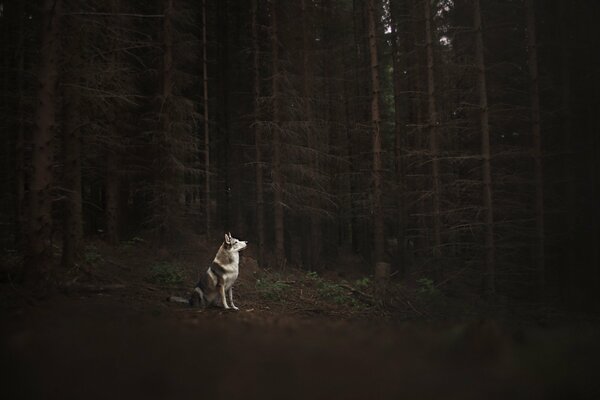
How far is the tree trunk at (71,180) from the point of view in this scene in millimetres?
9898

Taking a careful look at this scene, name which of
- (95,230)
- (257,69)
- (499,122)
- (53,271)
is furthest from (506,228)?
(95,230)

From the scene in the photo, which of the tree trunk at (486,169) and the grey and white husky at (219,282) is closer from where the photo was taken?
the grey and white husky at (219,282)

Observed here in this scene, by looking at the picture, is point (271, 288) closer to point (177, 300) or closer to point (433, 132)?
point (177, 300)

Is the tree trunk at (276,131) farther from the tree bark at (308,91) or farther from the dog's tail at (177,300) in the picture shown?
the dog's tail at (177,300)

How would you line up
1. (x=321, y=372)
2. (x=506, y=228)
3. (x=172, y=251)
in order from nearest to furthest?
(x=321, y=372), (x=506, y=228), (x=172, y=251)

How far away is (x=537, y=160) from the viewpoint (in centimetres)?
1346

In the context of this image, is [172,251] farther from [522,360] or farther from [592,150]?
[592,150]

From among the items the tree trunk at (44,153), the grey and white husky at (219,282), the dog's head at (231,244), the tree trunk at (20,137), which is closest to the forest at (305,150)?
A: the tree trunk at (44,153)

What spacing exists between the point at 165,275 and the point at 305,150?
848cm

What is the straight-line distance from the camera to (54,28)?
7.50 meters

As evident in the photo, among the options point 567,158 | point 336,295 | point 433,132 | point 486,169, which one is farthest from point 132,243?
point 567,158

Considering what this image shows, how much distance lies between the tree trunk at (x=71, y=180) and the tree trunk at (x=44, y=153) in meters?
2.38

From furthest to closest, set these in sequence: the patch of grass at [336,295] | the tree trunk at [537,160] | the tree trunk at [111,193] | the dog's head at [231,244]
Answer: the tree trunk at [111,193], the tree trunk at [537,160], the patch of grass at [336,295], the dog's head at [231,244]

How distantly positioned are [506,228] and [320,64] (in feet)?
43.1
